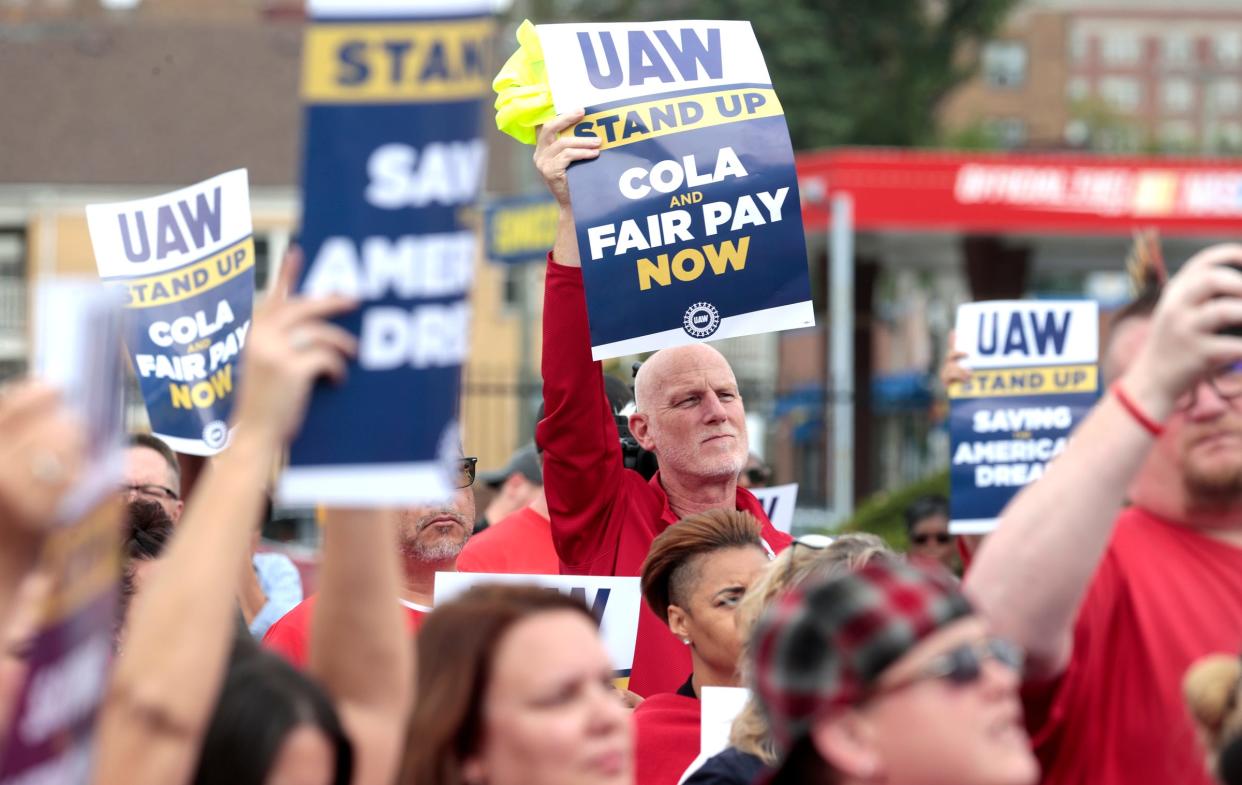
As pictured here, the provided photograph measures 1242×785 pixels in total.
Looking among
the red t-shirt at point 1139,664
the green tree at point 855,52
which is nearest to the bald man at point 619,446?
the red t-shirt at point 1139,664

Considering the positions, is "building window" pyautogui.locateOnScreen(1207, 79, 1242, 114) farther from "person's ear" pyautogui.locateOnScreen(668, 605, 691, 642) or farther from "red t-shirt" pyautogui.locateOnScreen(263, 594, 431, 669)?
"red t-shirt" pyautogui.locateOnScreen(263, 594, 431, 669)

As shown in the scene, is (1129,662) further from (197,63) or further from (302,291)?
(197,63)

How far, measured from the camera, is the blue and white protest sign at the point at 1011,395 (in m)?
5.59

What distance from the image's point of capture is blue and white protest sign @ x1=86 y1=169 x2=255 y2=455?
202 inches

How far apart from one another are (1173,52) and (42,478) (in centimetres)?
12673

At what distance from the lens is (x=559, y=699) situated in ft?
8.76

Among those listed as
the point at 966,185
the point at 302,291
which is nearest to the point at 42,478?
the point at 302,291

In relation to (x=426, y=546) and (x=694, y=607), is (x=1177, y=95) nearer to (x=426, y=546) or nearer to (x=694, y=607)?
(x=426, y=546)

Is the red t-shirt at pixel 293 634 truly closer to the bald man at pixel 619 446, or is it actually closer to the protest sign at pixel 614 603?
the protest sign at pixel 614 603

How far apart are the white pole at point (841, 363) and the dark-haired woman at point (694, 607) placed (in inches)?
456

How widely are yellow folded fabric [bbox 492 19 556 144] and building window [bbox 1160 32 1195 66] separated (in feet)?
403

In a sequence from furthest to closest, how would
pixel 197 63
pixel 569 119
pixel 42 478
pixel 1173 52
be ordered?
pixel 1173 52, pixel 197 63, pixel 569 119, pixel 42 478

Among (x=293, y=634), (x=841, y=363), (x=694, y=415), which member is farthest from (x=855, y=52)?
(x=293, y=634)

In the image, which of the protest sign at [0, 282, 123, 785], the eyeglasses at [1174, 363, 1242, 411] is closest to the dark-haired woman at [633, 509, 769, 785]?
the eyeglasses at [1174, 363, 1242, 411]
